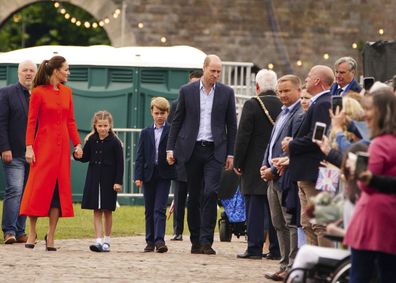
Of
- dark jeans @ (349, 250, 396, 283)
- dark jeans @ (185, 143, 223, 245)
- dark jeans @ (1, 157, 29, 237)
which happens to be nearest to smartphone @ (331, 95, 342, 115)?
dark jeans @ (349, 250, 396, 283)

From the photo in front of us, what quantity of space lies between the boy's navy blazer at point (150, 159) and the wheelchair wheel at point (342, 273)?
6.70 meters

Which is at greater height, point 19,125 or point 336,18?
point 336,18

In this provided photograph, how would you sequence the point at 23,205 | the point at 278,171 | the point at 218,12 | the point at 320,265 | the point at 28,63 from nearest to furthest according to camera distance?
the point at 320,265, the point at 278,171, the point at 23,205, the point at 28,63, the point at 218,12

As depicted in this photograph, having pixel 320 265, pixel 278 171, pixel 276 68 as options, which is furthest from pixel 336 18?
pixel 320 265

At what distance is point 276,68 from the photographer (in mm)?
40094

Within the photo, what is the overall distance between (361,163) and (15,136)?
849 centimetres

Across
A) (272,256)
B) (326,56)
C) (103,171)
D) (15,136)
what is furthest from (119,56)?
(326,56)

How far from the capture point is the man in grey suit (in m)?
15.2

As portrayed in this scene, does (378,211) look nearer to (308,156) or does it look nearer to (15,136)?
(308,156)

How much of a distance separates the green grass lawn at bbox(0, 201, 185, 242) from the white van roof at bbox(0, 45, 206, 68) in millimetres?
3162

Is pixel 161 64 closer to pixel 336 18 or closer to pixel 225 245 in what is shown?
pixel 225 245

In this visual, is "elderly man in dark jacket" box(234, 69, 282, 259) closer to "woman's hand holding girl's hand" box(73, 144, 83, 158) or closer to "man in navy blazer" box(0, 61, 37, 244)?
"woman's hand holding girl's hand" box(73, 144, 83, 158)

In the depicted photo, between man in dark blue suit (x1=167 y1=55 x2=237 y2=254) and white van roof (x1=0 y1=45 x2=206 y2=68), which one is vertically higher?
white van roof (x1=0 y1=45 x2=206 y2=68)

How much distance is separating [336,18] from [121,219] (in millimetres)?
17719
